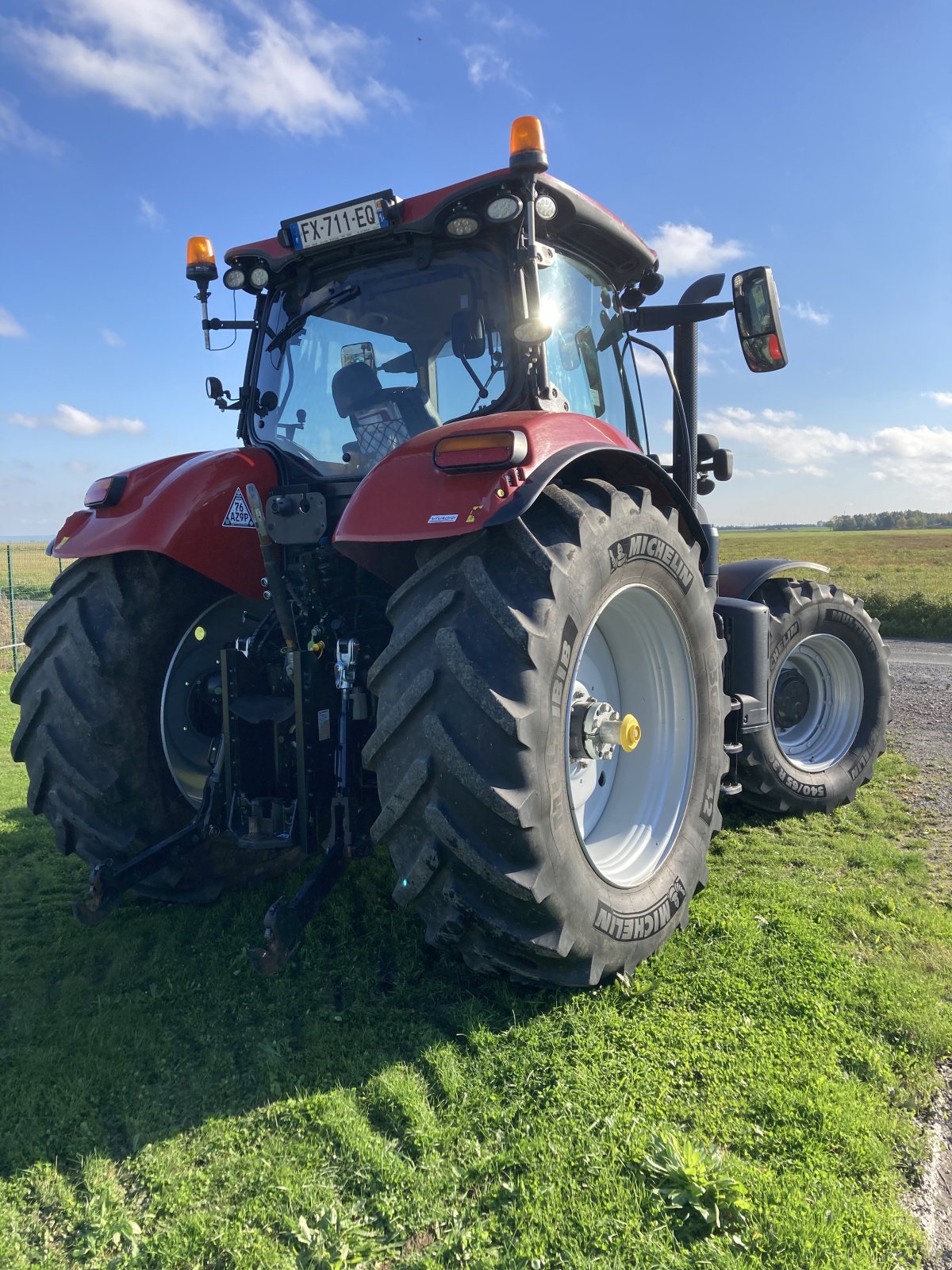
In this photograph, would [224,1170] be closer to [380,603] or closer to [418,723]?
[418,723]

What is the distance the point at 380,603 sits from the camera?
3086mm

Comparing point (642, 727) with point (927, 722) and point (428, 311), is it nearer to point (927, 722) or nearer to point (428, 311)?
point (428, 311)

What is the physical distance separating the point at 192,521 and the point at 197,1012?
162 cm

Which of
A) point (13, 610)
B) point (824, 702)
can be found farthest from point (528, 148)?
point (13, 610)

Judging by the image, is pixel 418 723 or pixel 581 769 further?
pixel 581 769

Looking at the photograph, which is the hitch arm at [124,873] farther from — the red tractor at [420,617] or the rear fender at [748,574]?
the rear fender at [748,574]

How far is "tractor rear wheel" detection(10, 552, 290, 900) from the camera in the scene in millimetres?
2957

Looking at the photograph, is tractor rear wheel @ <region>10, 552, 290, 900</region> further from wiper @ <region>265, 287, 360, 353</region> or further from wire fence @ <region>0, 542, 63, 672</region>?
wire fence @ <region>0, 542, 63, 672</region>

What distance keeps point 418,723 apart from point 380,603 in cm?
103

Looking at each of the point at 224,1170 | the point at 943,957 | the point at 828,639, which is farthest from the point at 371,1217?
the point at 828,639

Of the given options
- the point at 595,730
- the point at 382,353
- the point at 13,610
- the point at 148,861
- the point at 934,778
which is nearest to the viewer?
the point at 595,730

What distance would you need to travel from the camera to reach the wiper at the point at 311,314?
10.4 feet

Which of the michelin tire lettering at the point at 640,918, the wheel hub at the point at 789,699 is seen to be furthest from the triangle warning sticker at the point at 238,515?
the wheel hub at the point at 789,699

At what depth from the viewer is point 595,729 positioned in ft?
8.78
